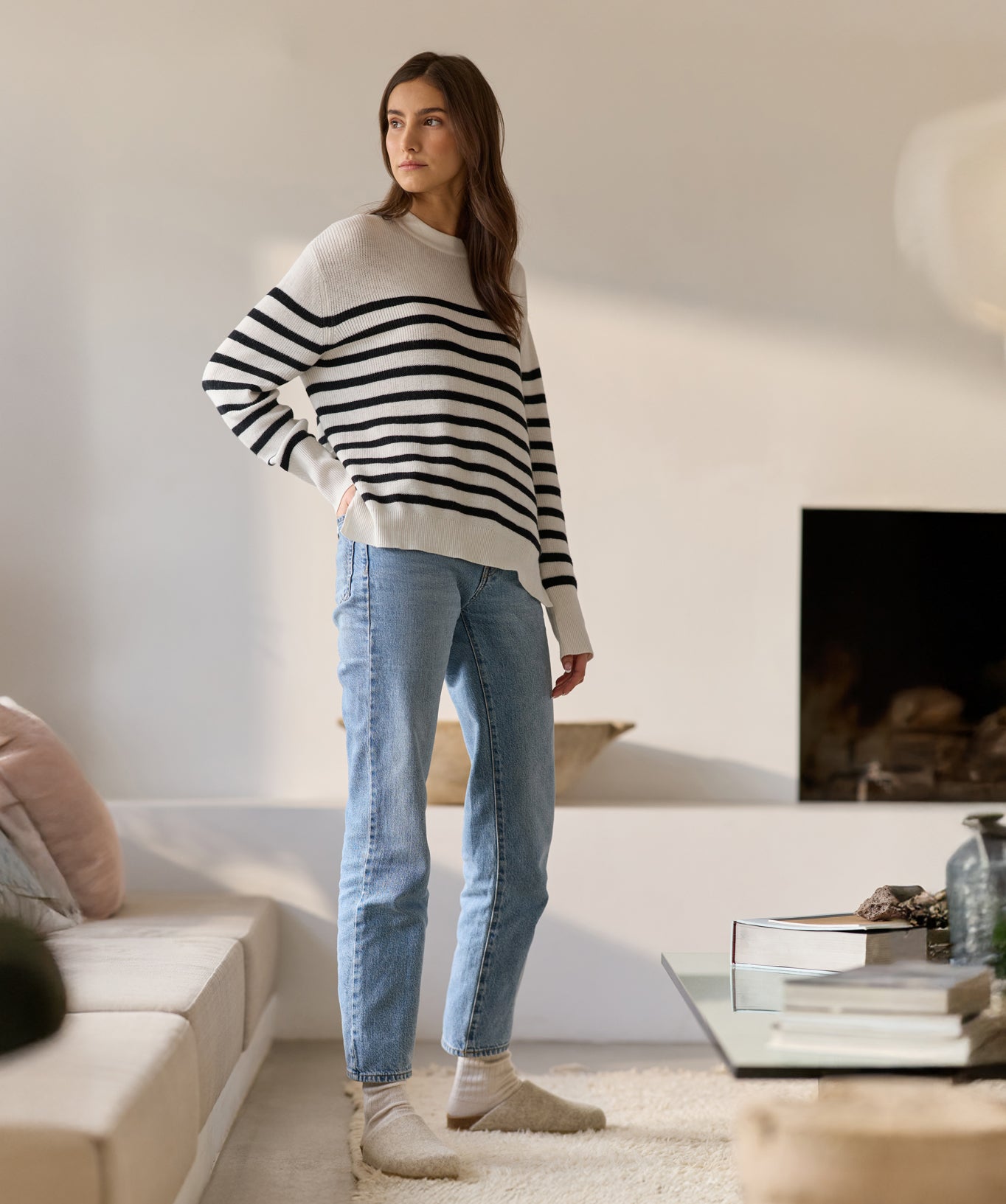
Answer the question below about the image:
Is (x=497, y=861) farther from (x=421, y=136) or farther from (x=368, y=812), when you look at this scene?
(x=421, y=136)

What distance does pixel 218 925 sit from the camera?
80.7 inches

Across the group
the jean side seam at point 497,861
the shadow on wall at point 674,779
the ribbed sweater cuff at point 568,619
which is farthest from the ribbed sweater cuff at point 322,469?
the shadow on wall at point 674,779

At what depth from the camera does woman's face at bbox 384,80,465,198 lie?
169 cm

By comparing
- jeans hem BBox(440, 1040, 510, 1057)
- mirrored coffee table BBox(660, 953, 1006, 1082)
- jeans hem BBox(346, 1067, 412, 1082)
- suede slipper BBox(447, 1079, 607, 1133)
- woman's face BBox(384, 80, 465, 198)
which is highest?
woman's face BBox(384, 80, 465, 198)

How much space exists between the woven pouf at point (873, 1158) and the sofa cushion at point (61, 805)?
132cm

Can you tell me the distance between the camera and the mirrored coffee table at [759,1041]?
3.36ft

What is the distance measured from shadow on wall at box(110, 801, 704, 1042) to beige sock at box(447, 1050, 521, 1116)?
61cm

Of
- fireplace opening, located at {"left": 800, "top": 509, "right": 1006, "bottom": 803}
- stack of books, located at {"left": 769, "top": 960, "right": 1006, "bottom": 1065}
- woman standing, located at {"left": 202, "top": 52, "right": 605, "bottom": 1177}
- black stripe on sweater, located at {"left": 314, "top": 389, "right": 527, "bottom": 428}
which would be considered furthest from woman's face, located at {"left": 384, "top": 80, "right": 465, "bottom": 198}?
fireplace opening, located at {"left": 800, "top": 509, "right": 1006, "bottom": 803}

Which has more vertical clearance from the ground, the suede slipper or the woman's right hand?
the woman's right hand

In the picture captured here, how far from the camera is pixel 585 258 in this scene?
2861 mm

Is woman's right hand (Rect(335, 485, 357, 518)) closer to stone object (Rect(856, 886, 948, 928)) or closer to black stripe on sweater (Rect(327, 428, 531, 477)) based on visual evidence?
black stripe on sweater (Rect(327, 428, 531, 477))

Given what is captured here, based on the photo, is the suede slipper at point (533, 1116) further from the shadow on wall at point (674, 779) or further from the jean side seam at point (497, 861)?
the shadow on wall at point (674, 779)

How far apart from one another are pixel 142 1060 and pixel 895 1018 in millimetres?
689

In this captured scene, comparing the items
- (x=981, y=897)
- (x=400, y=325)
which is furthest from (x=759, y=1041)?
(x=400, y=325)
